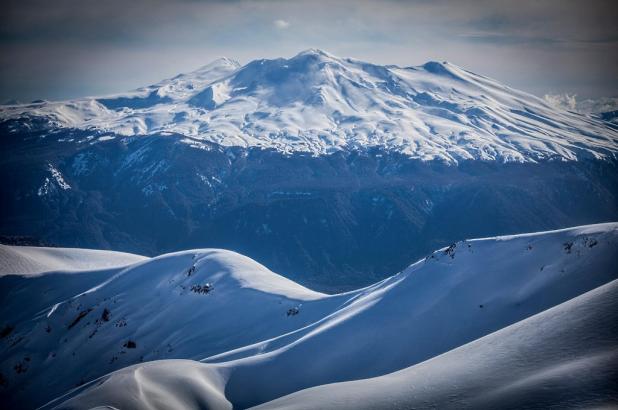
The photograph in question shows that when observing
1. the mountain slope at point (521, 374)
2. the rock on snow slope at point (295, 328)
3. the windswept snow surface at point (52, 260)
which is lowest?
the windswept snow surface at point (52, 260)

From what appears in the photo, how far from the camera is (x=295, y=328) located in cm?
3600

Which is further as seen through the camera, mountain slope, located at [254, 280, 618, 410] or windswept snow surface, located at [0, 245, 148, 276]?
windswept snow surface, located at [0, 245, 148, 276]

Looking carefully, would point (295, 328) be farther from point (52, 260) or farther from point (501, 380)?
point (52, 260)

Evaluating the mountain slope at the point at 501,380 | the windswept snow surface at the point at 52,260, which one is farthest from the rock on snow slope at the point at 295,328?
the windswept snow surface at the point at 52,260

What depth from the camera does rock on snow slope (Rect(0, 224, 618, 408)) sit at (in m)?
19.4

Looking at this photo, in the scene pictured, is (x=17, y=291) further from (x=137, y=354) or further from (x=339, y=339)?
(x=339, y=339)

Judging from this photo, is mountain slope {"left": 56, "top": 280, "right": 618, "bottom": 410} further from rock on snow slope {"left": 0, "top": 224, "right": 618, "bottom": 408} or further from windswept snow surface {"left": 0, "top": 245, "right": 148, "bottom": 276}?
windswept snow surface {"left": 0, "top": 245, "right": 148, "bottom": 276}

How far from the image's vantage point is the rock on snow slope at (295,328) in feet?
63.5

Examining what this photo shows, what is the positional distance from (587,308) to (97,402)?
1932 cm

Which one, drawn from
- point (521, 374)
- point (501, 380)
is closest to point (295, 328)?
point (501, 380)

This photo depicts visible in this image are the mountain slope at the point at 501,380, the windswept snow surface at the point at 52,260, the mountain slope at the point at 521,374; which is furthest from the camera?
the windswept snow surface at the point at 52,260

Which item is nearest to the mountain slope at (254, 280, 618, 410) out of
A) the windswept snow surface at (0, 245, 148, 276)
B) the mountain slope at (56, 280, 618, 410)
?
the mountain slope at (56, 280, 618, 410)

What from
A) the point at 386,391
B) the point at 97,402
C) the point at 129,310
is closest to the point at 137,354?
the point at 129,310

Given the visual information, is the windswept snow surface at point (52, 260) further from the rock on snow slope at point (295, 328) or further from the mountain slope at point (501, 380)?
the mountain slope at point (501, 380)
